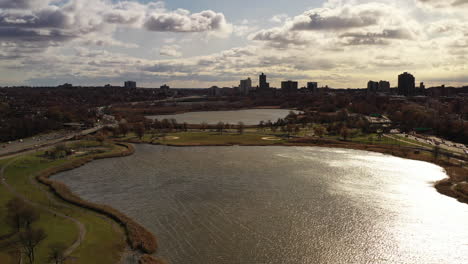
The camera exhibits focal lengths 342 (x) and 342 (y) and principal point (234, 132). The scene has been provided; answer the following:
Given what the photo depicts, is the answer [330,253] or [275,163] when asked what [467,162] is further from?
[330,253]

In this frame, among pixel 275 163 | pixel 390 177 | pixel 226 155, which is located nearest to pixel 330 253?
pixel 390 177

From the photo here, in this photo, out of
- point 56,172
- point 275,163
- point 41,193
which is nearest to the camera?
point 41,193

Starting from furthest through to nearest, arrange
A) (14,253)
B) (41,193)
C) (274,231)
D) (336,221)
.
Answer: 1. (41,193)
2. (336,221)
3. (274,231)
4. (14,253)

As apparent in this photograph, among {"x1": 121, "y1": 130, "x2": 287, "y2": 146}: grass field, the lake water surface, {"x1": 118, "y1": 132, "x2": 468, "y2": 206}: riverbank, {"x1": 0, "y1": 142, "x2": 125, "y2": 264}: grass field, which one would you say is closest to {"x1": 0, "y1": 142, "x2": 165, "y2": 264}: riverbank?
{"x1": 0, "y1": 142, "x2": 125, "y2": 264}: grass field

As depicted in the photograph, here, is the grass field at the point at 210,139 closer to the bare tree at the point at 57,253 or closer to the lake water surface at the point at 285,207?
the lake water surface at the point at 285,207

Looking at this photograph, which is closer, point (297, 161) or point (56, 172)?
point (56, 172)

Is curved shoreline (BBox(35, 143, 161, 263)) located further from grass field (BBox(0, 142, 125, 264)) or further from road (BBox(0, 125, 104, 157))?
road (BBox(0, 125, 104, 157))
